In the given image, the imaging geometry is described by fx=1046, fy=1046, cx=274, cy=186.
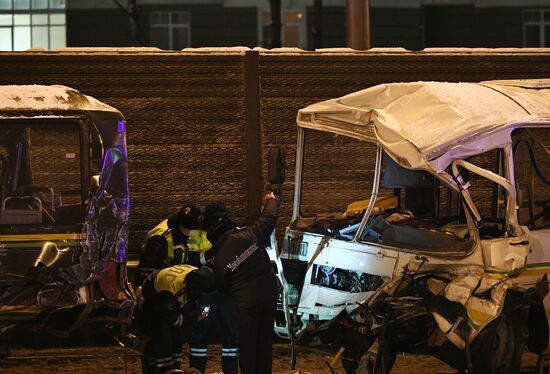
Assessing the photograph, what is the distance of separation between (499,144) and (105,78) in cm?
529

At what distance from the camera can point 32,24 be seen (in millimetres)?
31578

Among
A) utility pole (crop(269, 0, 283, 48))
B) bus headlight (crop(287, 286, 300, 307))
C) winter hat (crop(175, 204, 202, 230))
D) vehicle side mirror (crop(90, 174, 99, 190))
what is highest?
utility pole (crop(269, 0, 283, 48))

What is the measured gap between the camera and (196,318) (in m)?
8.66

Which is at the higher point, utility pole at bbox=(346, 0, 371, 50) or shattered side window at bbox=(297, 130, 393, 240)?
utility pole at bbox=(346, 0, 371, 50)

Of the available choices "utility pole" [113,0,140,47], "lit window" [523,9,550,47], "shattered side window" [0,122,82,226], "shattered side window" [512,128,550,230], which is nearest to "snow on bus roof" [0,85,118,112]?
"shattered side window" [0,122,82,226]

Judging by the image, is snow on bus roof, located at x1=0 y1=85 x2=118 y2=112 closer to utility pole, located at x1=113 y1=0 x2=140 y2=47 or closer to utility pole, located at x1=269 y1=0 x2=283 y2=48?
utility pole, located at x1=269 y1=0 x2=283 y2=48

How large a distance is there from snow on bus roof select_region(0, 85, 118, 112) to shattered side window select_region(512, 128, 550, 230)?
10.9 feet

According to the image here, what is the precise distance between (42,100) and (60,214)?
3.09 ft

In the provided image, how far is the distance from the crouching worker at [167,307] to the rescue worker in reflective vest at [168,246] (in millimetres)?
499

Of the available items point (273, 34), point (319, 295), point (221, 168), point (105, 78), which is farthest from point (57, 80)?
point (273, 34)

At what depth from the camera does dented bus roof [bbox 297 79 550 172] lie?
25.5ft

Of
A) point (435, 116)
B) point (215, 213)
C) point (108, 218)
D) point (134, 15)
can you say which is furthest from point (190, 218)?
point (134, 15)

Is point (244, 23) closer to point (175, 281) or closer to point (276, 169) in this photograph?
point (276, 169)

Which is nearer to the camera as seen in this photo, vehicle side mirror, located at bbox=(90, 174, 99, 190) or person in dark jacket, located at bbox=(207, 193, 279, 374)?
person in dark jacket, located at bbox=(207, 193, 279, 374)
